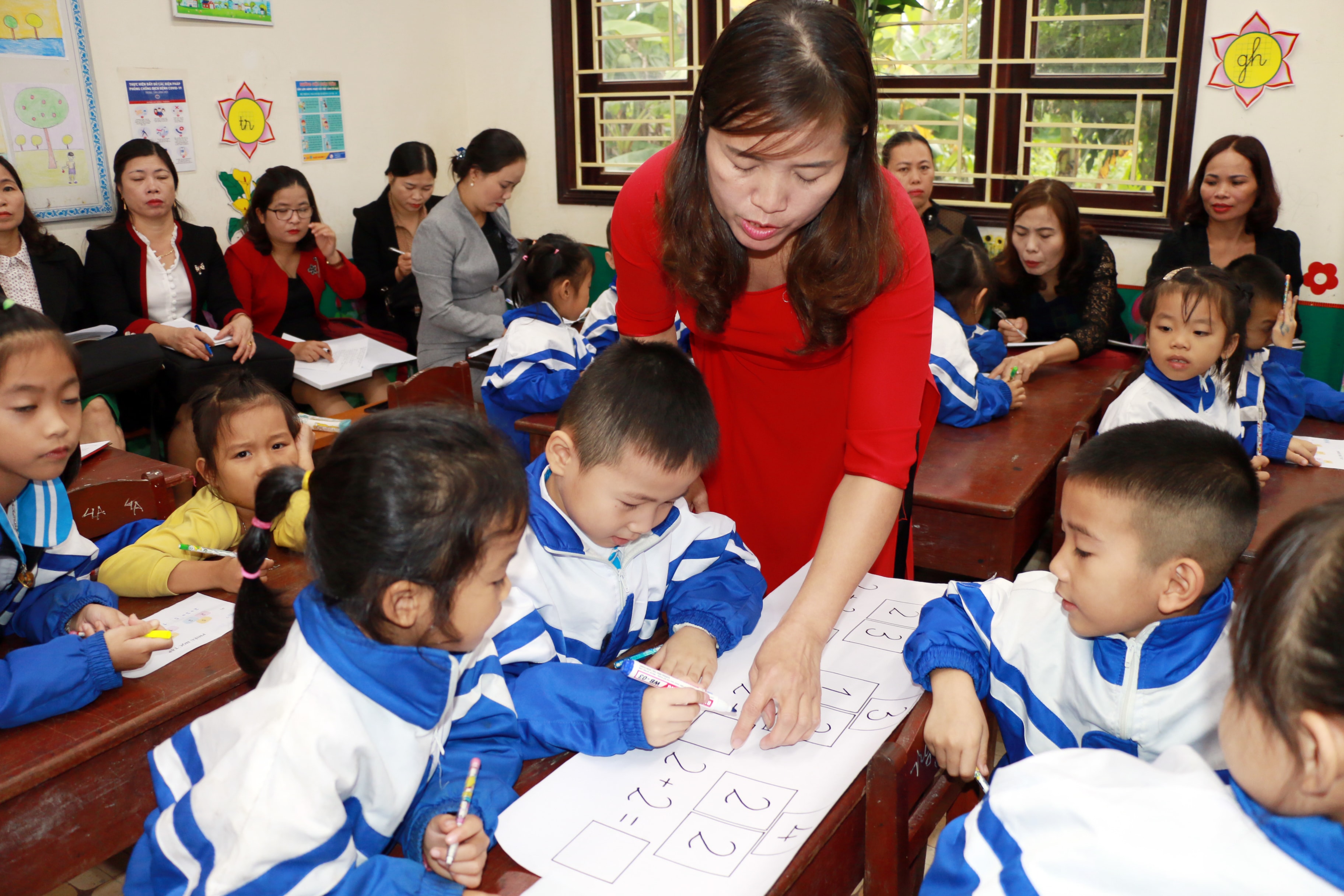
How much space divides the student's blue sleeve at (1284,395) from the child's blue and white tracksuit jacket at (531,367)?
71.6 inches

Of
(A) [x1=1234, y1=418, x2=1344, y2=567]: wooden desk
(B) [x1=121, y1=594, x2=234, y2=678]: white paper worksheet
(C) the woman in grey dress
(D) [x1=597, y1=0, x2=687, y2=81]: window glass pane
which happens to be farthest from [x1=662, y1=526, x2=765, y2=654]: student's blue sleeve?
(D) [x1=597, y1=0, x2=687, y2=81]: window glass pane

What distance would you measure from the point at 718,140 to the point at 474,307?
3.24 meters

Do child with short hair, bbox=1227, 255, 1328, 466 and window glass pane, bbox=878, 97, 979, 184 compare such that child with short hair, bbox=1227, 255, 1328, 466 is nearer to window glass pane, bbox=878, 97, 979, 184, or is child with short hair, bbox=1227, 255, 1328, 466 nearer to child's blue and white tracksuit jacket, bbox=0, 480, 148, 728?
window glass pane, bbox=878, 97, 979, 184

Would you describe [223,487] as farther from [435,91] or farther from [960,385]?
[435,91]

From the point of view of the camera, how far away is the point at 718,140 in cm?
107

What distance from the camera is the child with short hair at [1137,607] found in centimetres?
102

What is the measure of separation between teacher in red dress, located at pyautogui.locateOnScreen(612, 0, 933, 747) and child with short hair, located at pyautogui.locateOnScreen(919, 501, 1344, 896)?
33 cm

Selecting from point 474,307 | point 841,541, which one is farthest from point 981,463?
point 474,307

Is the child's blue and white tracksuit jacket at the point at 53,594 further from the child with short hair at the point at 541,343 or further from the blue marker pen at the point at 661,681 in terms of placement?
the child with short hair at the point at 541,343

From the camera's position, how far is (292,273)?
4062mm

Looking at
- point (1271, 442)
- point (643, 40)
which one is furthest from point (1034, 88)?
point (1271, 442)

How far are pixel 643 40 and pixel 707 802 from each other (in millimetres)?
4605

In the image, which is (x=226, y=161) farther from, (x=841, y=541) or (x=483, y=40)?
(x=841, y=541)

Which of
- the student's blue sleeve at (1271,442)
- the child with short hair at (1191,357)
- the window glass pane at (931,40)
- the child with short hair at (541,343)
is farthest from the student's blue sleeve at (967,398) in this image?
the window glass pane at (931,40)
